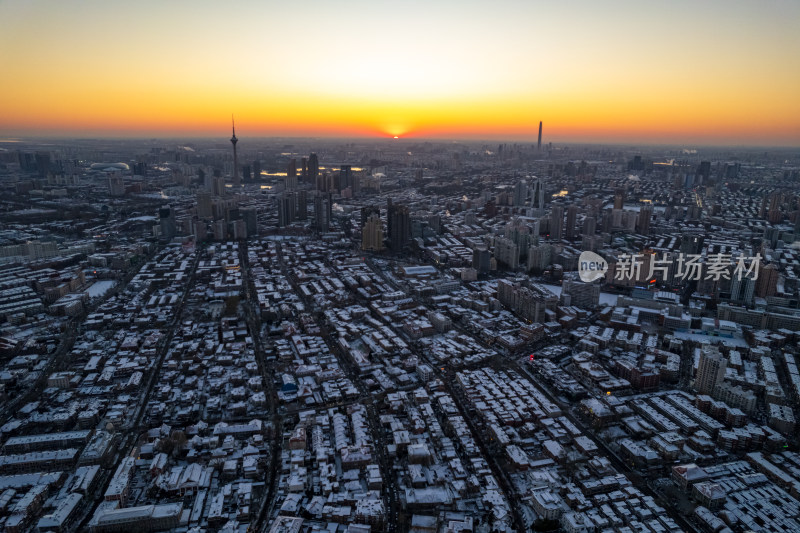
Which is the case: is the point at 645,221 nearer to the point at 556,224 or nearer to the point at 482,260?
the point at 556,224

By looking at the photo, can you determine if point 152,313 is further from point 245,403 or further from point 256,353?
point 245,403

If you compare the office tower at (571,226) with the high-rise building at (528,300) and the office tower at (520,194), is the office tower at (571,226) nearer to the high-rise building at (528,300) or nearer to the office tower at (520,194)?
the office tower at (520,194)

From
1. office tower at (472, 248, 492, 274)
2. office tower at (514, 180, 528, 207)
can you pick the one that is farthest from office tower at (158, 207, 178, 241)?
office tower at (514, 180, 528, 207)

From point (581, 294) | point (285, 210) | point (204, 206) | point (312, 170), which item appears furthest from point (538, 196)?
point (204, 206)

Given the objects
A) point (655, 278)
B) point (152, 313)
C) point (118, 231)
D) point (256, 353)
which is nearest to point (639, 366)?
point (655, 278)

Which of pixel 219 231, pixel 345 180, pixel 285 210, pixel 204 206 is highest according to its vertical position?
pixel 345 180

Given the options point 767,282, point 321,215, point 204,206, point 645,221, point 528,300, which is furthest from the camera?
point 204,206

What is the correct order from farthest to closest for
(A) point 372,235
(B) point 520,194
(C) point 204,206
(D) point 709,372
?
1. (B) point 520,194
2. (C) point 204,206
3. (A) point 372,235
4. (D) point 709,372
